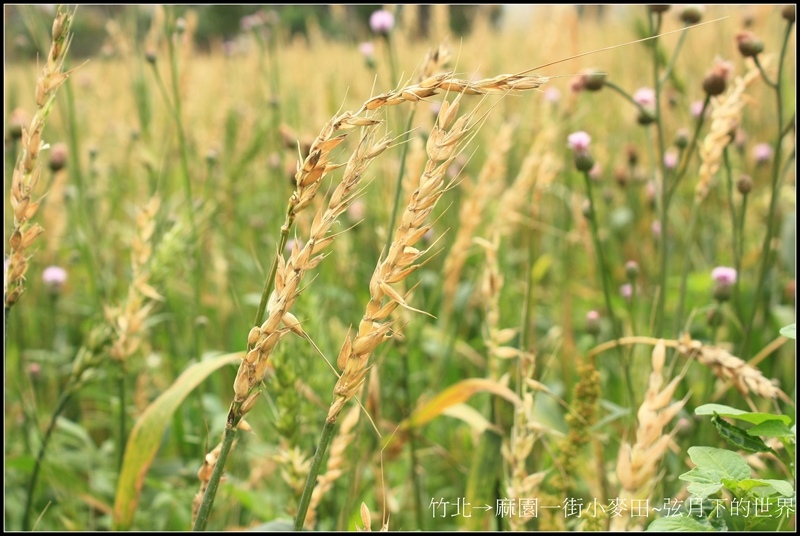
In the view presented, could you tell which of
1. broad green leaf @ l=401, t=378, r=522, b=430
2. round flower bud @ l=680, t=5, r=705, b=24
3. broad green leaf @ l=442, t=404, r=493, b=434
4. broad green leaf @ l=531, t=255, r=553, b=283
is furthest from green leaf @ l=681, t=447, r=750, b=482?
broad green leaf @ l=531, t=255, r=553, b=283

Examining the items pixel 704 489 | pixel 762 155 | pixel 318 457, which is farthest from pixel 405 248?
pixel 762 155

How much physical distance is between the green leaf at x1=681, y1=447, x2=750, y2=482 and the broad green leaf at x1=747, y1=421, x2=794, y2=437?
37 millimetres

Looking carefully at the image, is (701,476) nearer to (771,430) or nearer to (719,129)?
(771,430)

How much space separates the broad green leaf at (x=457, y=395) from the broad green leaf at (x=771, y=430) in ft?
0.98

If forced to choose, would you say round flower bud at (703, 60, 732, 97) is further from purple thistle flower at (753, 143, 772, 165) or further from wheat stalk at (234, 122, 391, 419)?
purple thistle flower at (753, 143, 772, 165)

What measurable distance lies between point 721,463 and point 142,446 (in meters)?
0.62

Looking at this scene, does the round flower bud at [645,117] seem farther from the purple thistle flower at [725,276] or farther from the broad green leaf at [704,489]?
the broad green leaf at [704,489]

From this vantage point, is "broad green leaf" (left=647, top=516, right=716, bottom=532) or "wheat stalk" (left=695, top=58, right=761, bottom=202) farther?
"wheat stalk" (left=695, top=58, right=761, bottom=202)

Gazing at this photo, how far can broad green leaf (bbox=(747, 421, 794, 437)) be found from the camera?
0.61 meters

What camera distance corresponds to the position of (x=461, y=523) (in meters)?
1.03

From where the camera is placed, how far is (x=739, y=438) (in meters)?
0.63

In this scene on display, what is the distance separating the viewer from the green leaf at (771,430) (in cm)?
61

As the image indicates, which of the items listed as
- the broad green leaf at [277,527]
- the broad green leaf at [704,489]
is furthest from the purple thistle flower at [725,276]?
the broad green leaf at [277,527]

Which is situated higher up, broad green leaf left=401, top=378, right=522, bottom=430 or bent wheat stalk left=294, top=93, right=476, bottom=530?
bent wheat stalk left=294, top=93, right=476, bottom=530
